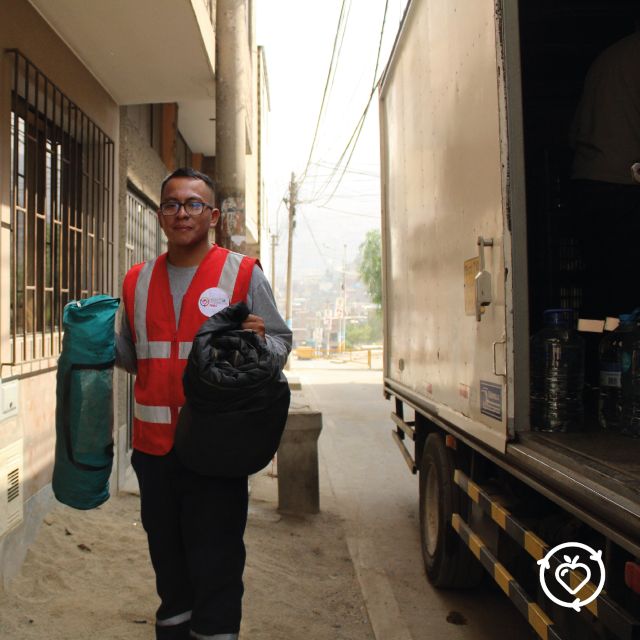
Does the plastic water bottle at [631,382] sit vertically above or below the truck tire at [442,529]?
above

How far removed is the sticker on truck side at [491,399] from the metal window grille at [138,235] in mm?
4420

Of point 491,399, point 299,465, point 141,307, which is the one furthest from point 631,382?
point 299,465

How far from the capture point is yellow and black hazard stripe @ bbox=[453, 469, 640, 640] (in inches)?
70.2

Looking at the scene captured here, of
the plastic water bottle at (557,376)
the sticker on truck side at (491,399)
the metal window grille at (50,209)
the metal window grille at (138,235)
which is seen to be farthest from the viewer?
the metal window grille at (138,235)

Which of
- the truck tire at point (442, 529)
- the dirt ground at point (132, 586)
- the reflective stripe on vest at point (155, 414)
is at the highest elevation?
the reflective stripe on vest at point (155, 414)

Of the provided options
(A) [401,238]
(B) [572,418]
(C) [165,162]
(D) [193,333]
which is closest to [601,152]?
(B) [572,418]

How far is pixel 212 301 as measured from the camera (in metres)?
2.55

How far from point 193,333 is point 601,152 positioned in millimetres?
2366

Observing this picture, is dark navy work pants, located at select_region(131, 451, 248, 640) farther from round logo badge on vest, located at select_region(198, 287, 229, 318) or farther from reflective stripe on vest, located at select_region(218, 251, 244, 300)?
reflective stripe on vest, located at select_region(218, 251, 244, 300)

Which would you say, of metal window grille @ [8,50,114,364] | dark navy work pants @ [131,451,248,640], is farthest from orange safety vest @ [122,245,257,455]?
metal window grille @ [8,50,114,364]

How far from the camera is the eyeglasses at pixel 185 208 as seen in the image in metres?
2.57

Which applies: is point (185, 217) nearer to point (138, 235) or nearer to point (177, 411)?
point (177, 411)

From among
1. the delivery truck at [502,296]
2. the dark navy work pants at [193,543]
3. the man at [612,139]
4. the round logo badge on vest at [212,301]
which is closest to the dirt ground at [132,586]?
the delivery truck at [502,296]

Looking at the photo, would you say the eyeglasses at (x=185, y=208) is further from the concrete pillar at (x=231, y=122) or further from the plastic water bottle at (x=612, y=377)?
the concrete pillar at (x=231, y=122)
